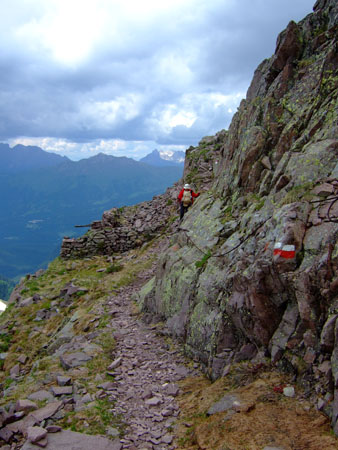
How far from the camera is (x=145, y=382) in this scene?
440 inches

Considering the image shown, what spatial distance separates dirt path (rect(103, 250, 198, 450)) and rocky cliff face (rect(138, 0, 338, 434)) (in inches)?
37.3

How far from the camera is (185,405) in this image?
9.51m

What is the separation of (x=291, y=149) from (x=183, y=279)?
7.36 metres

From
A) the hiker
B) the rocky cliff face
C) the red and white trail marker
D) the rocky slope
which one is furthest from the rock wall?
the red and white trail marker

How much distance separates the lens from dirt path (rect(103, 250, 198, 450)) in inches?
335

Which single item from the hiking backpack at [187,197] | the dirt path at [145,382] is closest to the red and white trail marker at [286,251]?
the dirt path at [145,382]

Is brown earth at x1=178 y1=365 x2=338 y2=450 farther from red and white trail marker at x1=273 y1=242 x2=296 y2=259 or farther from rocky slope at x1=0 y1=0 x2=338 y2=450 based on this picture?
red and white trail marker at x1=273 y1=242 x2=296 y2=259

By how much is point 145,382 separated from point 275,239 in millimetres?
6560

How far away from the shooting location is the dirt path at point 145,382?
8.52 m

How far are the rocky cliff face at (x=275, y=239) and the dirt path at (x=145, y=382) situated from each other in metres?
0.95

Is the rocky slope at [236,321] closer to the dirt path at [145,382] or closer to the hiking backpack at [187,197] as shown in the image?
the dirt path at [145,382]

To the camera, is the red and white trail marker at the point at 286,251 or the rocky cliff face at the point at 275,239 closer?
the rocky cliff face at the point at 275,239

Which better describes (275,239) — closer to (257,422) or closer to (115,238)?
(257,422)

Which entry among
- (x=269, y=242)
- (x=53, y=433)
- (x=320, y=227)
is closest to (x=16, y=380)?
(x=53, y=433)
